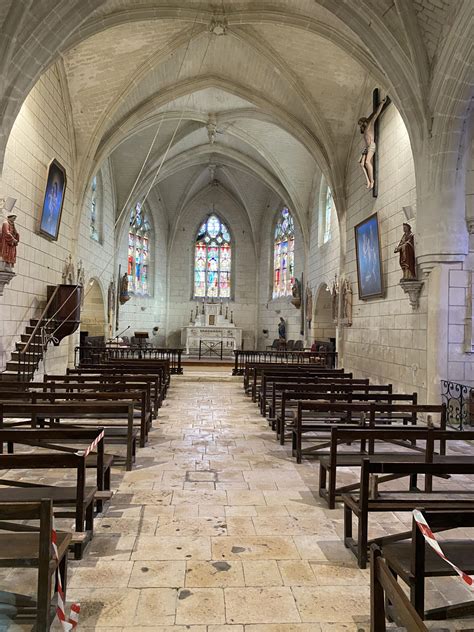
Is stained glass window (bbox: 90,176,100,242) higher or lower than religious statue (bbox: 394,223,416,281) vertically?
higher

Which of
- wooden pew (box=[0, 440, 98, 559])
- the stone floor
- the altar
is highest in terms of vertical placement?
the altar

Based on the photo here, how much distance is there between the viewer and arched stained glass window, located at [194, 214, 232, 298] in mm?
26938

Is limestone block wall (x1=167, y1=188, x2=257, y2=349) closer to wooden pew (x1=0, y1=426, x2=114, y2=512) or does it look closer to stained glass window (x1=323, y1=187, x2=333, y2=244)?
stained glass window (x1=323, y1=187, x2=333, y2=244)

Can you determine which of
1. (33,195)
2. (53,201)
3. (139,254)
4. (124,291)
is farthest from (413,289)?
(139,254)

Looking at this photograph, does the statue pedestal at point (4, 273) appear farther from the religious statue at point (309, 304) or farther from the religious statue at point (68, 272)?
the religious statue at point (309, 304)

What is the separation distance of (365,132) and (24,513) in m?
12.3

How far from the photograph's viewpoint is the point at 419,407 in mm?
5426

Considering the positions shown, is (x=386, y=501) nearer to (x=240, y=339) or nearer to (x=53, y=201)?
(x=53, y=201)

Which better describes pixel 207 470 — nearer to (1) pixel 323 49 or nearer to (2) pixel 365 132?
(2) pixel 365 132

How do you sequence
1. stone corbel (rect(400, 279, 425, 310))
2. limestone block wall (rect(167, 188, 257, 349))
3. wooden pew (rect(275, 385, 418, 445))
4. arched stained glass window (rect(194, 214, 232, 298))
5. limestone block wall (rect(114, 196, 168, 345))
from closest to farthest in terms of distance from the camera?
wooden pew (rect(275, 385, 418, 445))
stone corbel (rect(400, 279, 425, 310))
limestone block wall (rect(114, 196, 168, 345))
limestone block wall (rect(167, 188, 257, 349))
arched stained glass window (rect(194, 214, 232, 298))

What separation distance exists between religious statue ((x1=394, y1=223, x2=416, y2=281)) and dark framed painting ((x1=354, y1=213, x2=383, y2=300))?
2.00 m

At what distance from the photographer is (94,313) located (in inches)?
753

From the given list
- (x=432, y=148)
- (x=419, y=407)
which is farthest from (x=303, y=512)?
(x=432, y=148)

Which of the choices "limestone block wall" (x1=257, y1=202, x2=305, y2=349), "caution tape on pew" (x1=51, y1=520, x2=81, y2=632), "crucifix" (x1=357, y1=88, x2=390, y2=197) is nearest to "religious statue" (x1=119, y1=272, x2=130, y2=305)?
"limestone block wall" (x1=257, y1=202, x2=305, y2=349)
